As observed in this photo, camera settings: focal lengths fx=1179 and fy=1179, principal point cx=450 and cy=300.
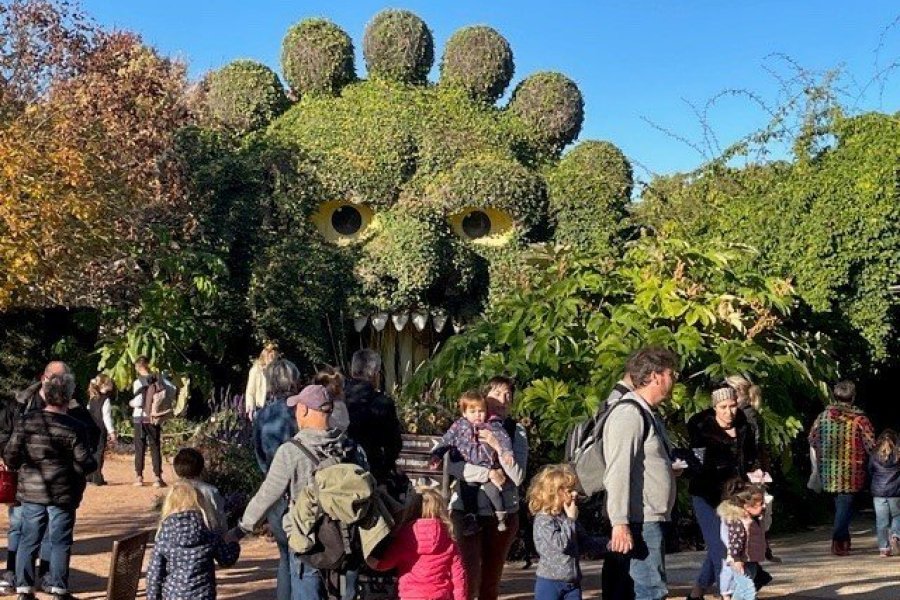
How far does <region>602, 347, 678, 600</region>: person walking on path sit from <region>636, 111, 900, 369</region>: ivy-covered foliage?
8648 mm

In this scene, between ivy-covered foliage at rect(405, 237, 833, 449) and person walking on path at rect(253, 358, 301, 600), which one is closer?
person walking on path at rect(253, 358, 301, 600)

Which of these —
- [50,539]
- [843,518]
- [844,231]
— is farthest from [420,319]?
[50,539]

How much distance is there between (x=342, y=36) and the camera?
20750 mm

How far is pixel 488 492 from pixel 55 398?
8.98ft

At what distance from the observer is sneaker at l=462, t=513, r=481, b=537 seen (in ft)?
21.9

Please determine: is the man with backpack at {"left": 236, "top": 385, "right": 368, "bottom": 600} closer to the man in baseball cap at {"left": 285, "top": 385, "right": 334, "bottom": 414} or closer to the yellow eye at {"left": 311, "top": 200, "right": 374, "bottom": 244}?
the man in baseball cap at {"left": 285, "top": 385, "right": 334, "bottom": 414}

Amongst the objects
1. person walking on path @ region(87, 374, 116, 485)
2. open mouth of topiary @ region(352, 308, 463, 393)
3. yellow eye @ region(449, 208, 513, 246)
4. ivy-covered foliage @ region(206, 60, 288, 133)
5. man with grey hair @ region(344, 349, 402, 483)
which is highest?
ivy-covered foliage @ region(206, 60, 288, 133)

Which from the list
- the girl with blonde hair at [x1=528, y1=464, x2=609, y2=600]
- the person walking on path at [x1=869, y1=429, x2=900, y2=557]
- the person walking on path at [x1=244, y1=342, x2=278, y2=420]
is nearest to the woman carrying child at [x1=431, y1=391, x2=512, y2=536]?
the girl with blonde hair at [x1=528, y1=464, x2=609, y2=600]

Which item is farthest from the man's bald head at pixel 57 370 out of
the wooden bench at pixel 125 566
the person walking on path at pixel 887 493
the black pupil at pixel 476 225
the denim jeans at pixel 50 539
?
the black pupil at pixel 476 225

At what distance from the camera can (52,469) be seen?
721cm

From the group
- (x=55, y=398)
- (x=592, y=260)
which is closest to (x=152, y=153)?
(x=592, y=260)

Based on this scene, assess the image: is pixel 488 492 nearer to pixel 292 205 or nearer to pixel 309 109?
pixel 292 205

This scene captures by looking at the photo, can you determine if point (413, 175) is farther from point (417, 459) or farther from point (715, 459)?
point (715, 459)

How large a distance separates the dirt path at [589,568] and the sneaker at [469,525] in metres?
1.48
